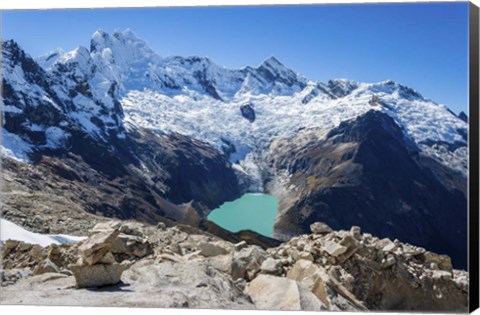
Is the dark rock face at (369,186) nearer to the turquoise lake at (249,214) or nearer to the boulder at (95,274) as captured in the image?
the turquoise lake at (249,214)

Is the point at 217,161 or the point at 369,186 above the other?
the point at 217,161

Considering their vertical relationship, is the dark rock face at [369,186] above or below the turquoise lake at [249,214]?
above

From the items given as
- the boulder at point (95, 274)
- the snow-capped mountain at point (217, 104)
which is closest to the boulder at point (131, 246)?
the boulder at point (95, 274)

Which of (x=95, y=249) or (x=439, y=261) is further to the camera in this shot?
(x=439, y=261)

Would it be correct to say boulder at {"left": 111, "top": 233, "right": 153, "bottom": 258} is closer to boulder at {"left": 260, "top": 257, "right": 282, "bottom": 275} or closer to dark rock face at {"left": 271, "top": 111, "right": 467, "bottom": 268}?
boulder at {"left": 260, "top": 257, "right": 282, "bottom": 275}

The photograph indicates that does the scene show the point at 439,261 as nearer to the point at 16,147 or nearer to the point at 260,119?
the point at 16,147

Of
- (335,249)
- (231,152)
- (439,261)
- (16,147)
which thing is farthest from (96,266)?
(231,152)
